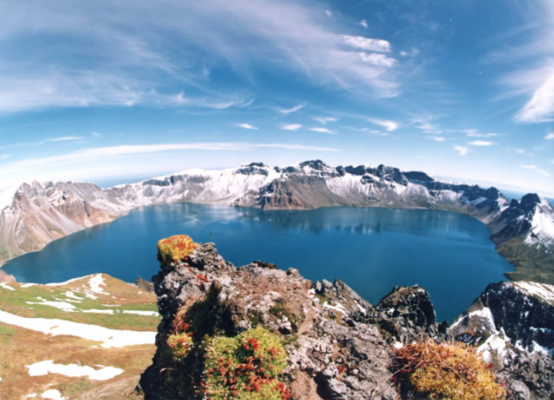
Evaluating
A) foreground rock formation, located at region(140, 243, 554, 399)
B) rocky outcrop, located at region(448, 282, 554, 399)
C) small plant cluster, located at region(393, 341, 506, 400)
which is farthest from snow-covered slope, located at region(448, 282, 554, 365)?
small plant cluster, located at region(393, 341, 506, 400)

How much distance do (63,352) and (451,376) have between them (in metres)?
45.5

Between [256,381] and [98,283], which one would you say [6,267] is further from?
[256,381]

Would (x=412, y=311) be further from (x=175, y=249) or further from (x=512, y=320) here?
(x=512, y=320)

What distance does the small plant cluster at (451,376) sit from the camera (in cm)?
1073

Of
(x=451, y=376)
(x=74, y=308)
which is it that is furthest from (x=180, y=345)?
(x=74, y=308)

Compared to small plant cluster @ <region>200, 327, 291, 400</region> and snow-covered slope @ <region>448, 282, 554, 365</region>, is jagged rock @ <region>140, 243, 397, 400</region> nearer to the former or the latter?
small plant cluster @ <region>200, 327, 291, 400</region>

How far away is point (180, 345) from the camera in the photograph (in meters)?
14.0

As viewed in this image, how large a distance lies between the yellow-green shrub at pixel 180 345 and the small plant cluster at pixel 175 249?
784cm

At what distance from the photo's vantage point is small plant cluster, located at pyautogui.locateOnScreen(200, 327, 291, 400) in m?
10.3

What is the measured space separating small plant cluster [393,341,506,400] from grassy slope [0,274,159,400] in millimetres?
24111

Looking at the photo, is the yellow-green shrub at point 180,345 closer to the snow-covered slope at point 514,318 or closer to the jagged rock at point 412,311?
the jagged rock at point 412,311

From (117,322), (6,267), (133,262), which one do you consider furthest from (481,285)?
(6,267)

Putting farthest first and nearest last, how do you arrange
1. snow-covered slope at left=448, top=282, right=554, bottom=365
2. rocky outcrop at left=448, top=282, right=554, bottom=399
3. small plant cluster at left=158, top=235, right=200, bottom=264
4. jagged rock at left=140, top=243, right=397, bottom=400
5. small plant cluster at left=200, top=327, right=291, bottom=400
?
snow-covered slope at left=448, top=282, right=554, bottom=365
rocky outcrop at left=448, top=282, right=554, bottom=399
small plant cluster at left=158, top=235, right=200, bottom=264
jagged rock at left=140, top=243, right=397, bottom=400
small plant cluster at left=200, top=327, right=291, bottom=400

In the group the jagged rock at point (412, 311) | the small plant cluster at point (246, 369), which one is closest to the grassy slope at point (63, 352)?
the small plant cluster at point (246, 369)
